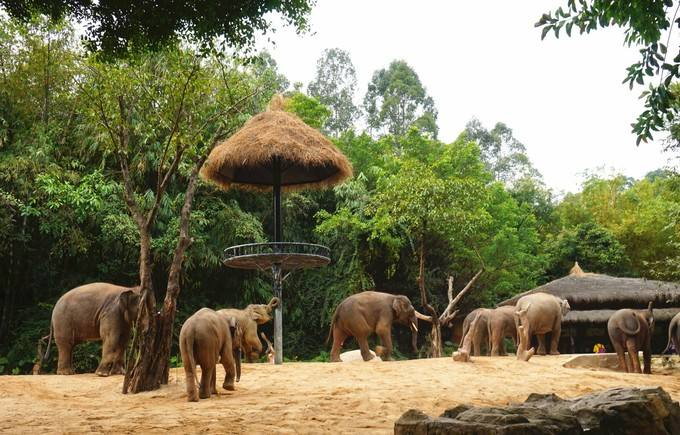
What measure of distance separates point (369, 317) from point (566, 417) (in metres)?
9.85

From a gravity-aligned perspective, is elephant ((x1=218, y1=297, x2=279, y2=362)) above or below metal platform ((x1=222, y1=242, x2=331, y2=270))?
below

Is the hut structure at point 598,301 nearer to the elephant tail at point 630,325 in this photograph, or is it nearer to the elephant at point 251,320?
the elephant tail at point 630,325

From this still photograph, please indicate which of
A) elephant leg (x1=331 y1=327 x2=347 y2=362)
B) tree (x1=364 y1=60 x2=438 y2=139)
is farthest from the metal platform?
tree (x1=364 y1=60 x2=438 y2=139)

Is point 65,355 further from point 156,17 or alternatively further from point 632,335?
point 632,335

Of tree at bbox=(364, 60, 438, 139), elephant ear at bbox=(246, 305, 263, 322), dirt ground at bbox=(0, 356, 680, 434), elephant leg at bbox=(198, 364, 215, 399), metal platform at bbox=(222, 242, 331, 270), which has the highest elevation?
tree at bbox=(364, 60, 438, 139)

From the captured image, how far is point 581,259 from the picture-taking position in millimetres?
28406

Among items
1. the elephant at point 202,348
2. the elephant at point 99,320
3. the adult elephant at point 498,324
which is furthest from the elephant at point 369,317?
the elephant at point 202,348

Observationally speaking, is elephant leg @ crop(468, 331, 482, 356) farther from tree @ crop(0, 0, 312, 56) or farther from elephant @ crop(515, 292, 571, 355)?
tree @ crop(0, 0, 312, 56)

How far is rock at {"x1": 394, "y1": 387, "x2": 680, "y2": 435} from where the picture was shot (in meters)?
4.46

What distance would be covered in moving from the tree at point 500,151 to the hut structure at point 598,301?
26670 mm

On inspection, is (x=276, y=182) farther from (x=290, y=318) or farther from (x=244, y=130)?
(x=290, y=318)

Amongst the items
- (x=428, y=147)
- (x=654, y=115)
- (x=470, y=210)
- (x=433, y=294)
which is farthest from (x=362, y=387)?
(x=428, y=147)

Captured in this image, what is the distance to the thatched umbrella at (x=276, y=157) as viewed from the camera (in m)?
13.3

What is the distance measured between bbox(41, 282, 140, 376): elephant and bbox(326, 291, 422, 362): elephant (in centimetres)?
438
